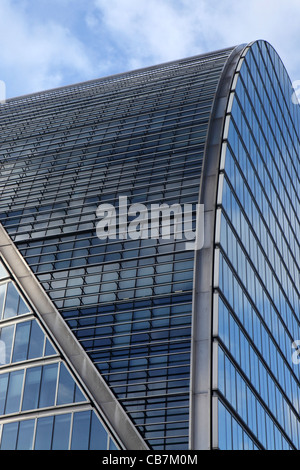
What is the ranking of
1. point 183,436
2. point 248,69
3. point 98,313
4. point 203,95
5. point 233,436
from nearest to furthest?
point 183,436
point 233,436
point 98,313
point 203,95
point 248,69

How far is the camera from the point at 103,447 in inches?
1379

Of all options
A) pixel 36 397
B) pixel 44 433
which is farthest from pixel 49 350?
pixel 44 433

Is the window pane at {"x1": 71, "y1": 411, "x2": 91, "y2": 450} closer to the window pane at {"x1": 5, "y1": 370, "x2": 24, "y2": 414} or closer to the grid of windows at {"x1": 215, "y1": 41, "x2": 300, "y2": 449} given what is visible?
the window pane at {"x1": 5, "y1": 370, "x2": 24, "y2": 414}

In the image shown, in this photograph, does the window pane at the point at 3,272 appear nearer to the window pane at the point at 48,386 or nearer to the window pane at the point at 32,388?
the window pane at the point at 32,388

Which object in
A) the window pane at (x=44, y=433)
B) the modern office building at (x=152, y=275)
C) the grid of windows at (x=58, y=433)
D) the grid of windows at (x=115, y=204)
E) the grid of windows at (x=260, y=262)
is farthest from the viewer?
the grid of windows at (x=260, y=262)

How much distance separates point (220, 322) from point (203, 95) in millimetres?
20989

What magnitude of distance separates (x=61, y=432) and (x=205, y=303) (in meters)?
9.78

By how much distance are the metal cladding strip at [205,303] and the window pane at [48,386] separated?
7667 millimetres

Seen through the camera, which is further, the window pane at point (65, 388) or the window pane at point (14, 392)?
the window pane at point (14, 392)

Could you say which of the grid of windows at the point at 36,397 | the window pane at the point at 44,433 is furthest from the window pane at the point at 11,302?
the window pane at the point at 44,433

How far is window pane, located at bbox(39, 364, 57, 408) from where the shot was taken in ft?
125

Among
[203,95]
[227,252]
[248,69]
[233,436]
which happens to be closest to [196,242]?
[227,252]

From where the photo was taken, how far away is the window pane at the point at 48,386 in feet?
125

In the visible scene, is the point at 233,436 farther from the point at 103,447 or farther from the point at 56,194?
the point at 56,194
